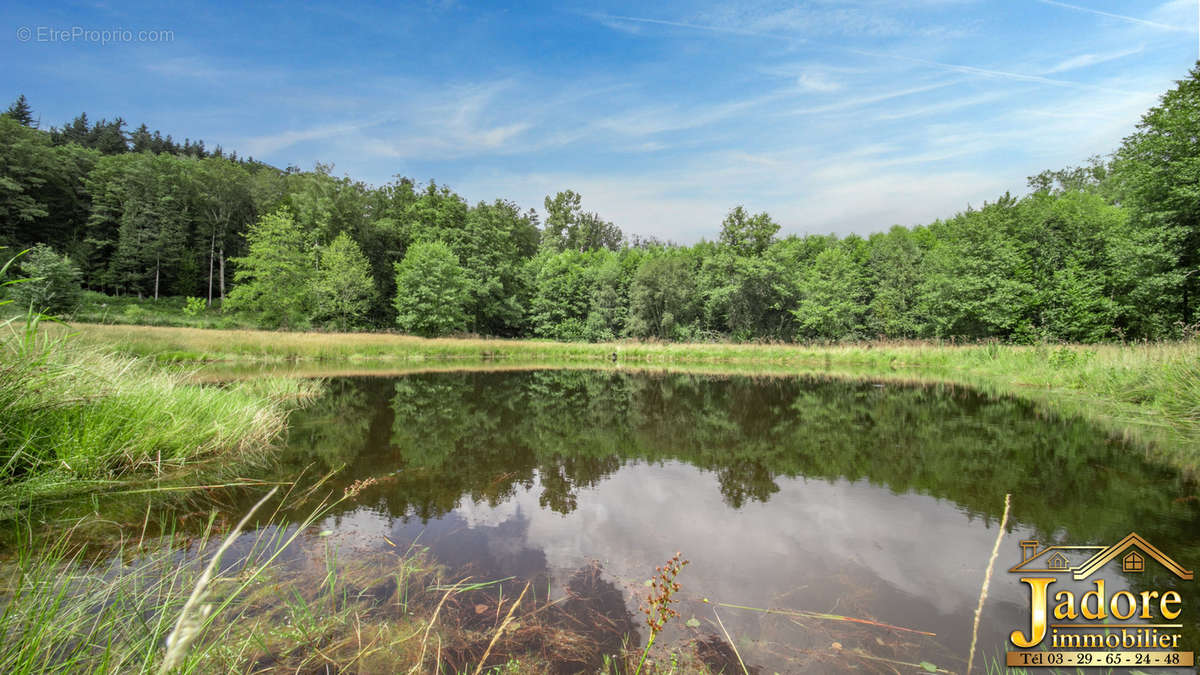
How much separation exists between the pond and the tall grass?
34.8 inches

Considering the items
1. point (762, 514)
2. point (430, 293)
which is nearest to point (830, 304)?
point (430, 293)

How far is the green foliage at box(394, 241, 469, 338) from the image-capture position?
33.1 meters

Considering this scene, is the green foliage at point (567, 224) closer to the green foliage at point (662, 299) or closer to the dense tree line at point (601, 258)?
the dense tree line at point (601, 258)

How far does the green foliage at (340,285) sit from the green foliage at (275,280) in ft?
3.49

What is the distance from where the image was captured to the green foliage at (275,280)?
31.2m

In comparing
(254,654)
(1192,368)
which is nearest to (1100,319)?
(1192,368)

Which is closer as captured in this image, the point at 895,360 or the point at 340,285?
the point at 895,360

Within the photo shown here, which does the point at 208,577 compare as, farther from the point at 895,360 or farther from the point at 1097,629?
the point at 895,360

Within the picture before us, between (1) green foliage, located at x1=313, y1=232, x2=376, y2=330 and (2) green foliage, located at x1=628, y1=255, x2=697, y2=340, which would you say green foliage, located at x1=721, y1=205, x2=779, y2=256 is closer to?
(2) green foliage, located at x1=628, y1=255, x2=697, y2=340

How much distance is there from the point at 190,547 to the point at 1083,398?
14.4 meters

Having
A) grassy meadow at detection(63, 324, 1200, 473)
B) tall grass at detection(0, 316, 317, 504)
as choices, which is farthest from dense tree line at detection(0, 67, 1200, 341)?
tall grass at detection(0, 316, 317, 504)

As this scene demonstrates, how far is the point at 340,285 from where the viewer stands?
32.6 metres

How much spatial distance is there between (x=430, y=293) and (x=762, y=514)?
31567 mm

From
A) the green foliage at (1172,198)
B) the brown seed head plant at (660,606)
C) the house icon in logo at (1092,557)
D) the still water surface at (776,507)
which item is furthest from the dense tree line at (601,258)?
the brown seed head plant at (660,606)
